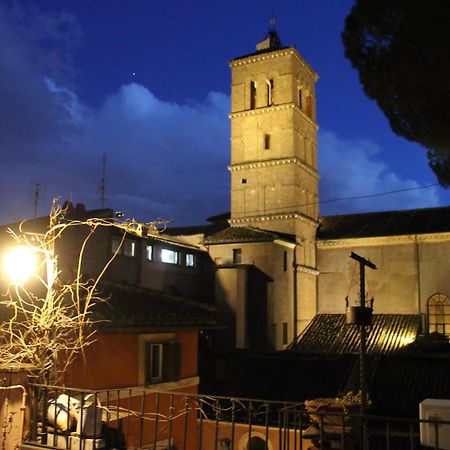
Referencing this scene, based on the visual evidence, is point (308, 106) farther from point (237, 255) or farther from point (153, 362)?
point (153, 362)

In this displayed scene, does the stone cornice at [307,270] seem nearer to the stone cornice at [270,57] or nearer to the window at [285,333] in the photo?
the window at [285,333]

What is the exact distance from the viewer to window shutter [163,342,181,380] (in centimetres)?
1291

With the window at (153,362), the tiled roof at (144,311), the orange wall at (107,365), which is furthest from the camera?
the window at (153,362)

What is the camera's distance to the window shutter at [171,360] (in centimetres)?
1291

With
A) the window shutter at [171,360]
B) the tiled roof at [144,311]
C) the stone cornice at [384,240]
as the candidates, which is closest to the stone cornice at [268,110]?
the stone cornice at [384,240]

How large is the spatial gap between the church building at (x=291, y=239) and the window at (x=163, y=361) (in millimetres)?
16684

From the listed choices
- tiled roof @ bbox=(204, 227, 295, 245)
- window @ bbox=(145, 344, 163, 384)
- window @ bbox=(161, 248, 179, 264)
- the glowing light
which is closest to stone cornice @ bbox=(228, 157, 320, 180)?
tiled roof @ bbox=(204, 227, 295, 245)

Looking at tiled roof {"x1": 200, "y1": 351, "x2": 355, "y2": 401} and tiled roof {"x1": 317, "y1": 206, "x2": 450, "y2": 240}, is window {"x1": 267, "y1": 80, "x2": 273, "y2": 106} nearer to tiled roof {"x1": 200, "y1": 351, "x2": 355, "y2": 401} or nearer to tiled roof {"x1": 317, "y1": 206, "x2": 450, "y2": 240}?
tiled roof {"x1": 317, "y1": 206, "x2": 450, "y2": 240}

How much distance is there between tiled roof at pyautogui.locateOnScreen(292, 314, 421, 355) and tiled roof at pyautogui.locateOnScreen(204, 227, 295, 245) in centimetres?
540

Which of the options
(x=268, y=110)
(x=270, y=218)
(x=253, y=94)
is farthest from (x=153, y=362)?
(x=253, y=94)

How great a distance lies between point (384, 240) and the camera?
112 feet

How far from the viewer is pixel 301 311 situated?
112 ft

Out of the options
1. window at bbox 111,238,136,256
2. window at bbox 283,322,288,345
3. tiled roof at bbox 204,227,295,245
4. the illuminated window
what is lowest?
window at bbox 283,322,288,345

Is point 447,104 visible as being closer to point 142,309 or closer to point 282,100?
point 142,309
